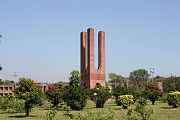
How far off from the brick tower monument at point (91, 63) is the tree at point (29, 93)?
4021 centimetres

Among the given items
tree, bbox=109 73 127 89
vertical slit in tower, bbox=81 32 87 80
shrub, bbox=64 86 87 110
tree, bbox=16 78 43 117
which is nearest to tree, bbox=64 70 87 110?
shrub, bbox=64 86 87 110

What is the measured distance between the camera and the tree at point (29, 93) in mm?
20484

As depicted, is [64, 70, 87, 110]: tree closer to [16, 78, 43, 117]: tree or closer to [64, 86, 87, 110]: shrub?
[64, 86, 87, 110]: shrub

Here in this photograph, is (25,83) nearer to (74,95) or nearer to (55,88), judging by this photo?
(74,95)

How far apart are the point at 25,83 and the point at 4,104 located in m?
6.77

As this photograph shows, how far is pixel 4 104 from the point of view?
27328mm

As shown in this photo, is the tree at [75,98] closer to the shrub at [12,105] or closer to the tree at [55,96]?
the tree at [55,96]

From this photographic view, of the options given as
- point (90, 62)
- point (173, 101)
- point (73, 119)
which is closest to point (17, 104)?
point (173, 101)

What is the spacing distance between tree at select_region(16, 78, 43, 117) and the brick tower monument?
40.2 m

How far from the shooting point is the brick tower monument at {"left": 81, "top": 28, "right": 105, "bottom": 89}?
62.1 m

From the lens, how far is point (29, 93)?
67.6ft

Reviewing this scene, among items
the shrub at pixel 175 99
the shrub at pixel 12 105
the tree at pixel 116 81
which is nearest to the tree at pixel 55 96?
the shrub at pixel 12 105

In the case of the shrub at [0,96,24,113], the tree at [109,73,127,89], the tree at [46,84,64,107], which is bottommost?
the shrub at [0,96,24,113]

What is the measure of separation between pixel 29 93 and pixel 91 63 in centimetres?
4191
